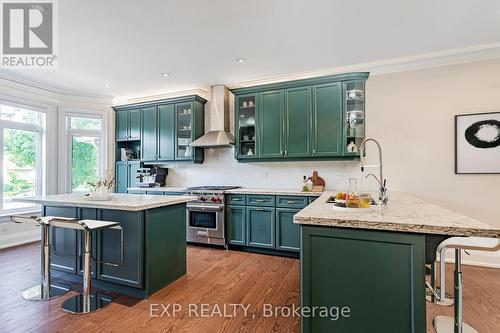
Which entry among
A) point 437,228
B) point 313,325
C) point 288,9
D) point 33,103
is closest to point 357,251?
point 437,228

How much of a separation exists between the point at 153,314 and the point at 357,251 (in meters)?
1.79

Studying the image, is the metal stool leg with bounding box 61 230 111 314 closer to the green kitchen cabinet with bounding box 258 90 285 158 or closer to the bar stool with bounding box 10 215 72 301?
the bar stool with bounding box 10 215 72 301

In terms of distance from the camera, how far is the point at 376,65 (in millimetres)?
3650

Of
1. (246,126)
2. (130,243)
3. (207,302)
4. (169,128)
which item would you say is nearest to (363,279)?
(207,302)

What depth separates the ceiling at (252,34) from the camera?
2.40 metres

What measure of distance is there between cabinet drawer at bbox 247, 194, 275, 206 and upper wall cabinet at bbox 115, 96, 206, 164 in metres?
1.42

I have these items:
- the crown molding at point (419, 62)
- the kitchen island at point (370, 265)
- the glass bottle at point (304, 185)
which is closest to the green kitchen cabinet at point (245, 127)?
the crown molding at point (419, 62)

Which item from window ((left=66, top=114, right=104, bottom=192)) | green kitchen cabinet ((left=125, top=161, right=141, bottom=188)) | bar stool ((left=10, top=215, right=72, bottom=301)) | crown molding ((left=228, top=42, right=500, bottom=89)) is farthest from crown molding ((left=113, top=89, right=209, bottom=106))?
bar stool ((left=10, top=215, right=72, bottom=301))

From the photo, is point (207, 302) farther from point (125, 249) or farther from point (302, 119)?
point (302, 119)

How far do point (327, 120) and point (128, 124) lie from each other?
3895mm

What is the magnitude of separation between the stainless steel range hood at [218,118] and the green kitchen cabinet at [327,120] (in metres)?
1.43

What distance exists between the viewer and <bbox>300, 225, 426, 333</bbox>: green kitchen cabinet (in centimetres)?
140

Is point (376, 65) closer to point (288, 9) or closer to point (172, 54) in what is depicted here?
point (288, 9)

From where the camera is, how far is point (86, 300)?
2.36 meters
